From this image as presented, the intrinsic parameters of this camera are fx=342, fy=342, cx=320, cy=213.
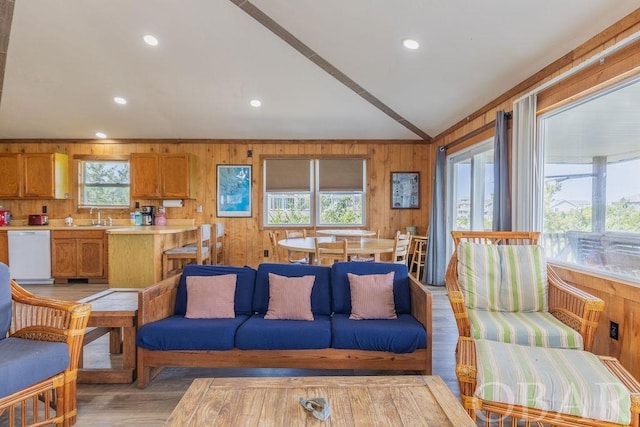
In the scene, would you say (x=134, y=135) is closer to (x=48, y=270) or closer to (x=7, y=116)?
(x=7, y=116)

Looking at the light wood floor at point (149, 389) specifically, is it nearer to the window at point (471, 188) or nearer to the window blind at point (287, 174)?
the window at point (471, 188)

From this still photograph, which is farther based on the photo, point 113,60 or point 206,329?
point 113,60

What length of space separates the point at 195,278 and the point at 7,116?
16.9 feet

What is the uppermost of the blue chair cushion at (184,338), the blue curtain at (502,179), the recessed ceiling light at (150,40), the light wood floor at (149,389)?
the recessed ceiling light at (150,40)

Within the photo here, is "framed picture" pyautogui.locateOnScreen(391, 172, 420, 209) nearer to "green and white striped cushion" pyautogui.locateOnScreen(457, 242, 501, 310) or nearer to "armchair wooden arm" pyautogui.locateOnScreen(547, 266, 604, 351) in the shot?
"green and white striped cushion" pyautogui.locateOnScreen(457, 242, 501, 310)

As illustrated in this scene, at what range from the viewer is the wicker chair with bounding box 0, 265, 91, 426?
5.93 ft

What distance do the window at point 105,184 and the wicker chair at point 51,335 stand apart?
4422mm

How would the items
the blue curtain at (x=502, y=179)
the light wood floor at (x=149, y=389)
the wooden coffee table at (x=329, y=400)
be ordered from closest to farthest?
the wooden coffee table at (x=329, y=400)
the light wood floor at (x=149, y=389)
the blue curtain at (x=502, y=179)

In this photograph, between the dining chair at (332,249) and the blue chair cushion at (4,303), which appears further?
the dining chair at (332,249)

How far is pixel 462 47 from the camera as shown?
3.04 m

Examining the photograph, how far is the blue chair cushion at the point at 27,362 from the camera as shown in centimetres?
161

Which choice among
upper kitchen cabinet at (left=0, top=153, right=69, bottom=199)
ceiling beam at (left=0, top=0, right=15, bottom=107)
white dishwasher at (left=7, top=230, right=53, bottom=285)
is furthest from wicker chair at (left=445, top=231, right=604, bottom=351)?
upper kitchen cabinet at (left=0, top=153, right=69, bottom=199)

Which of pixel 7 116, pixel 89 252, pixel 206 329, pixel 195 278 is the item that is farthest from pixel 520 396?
pixel 7 116

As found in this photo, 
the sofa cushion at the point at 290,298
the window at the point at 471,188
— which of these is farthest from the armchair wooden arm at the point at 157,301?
the window at the point at 471,188
